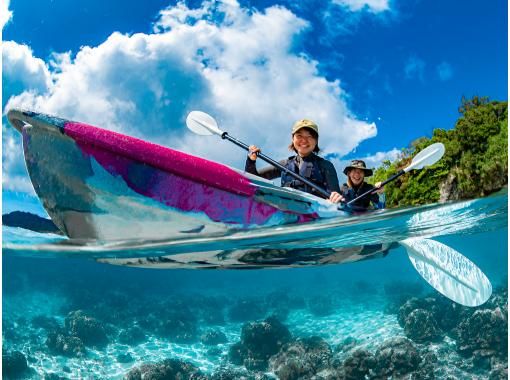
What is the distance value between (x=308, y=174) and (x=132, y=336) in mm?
9233

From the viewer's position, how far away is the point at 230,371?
Answer: 8.94 metres

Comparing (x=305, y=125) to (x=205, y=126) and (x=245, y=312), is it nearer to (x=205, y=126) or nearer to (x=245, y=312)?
(x=205, y=126)

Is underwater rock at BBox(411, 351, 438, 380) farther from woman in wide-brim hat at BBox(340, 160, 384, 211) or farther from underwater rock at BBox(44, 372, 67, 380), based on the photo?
underwater rock at BBox(44, 372, 67, 380)

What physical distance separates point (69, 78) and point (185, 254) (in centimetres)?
237

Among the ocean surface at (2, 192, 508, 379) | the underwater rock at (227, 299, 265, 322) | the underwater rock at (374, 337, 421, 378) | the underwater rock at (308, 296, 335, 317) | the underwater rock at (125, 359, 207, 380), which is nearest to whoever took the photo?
the ocean surface at (2, 192, 508, 379)

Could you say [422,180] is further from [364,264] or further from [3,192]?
[364,264]

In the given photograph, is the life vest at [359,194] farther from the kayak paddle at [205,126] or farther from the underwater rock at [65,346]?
the underwater rock at [65,346]

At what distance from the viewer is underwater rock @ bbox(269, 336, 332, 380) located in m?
7.80

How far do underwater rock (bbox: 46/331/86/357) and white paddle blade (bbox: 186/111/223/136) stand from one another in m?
7.94

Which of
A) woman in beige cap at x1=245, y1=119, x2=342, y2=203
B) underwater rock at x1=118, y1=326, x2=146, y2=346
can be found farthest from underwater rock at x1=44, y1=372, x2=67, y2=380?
Answer: woman in beige cap at x1=245, y1=119, x2=342, y2=203

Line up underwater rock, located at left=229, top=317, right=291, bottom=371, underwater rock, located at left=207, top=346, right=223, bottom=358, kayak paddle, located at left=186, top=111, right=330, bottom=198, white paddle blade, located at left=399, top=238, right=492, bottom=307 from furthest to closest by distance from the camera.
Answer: underwater rock, located at left=207, top=346, right=223, bottom=358 < underwater rock, located at left=229, top=317, right=291, bottom=371 < white paddle blade, located at left=399, top=238, right=492, bottom=307 < kayak paddle, located at left=186, top=111, right=330, bottom=198

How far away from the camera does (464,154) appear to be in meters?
4.20

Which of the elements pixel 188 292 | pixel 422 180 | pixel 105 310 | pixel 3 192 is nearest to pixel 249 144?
pixel 422 180

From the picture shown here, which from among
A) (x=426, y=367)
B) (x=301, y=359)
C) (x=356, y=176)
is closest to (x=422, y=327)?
(x=426, y=367)
